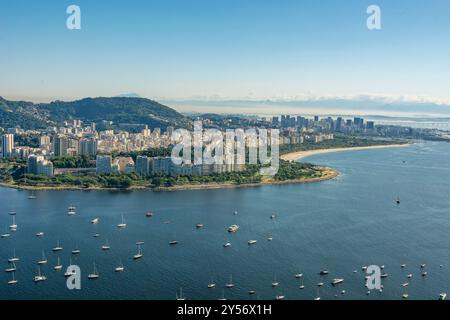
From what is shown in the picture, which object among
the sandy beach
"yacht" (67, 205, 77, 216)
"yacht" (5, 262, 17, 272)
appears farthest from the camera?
the sandy beach

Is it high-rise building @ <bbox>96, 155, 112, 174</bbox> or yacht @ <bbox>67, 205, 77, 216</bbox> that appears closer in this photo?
yacht @ <bbox>67, 205, 77, 216</bbox>

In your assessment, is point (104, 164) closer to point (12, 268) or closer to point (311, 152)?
point (12, 268)

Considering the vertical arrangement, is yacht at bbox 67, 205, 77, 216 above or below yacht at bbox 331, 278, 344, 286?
above

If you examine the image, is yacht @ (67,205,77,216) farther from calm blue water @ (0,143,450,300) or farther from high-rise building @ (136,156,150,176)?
high-rise building @ (136,156,150,176)

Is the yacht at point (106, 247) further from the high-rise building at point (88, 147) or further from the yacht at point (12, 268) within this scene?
the high-rise building at point (88, 147)

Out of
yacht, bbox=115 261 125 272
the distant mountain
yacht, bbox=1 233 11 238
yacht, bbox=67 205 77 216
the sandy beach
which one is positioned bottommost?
yacht, bbox=115 261 125 272

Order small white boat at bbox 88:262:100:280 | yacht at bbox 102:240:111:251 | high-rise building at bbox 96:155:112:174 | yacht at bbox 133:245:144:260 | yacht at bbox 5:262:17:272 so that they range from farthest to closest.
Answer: high-rise building at bbox 96:155:112:174 < yacht at bbox 102:240:111:251 < yacht at bbox 133:245:144:260 < yacht at bbox 5:262:17:272 < small white boat at bbox 88:262:100:280

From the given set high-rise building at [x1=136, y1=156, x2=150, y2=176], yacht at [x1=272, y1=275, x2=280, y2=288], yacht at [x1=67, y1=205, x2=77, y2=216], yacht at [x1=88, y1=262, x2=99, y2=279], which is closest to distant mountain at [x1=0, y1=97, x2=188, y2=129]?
high-rise building at [x1=136, y1=156, x2=150, y2=176]
